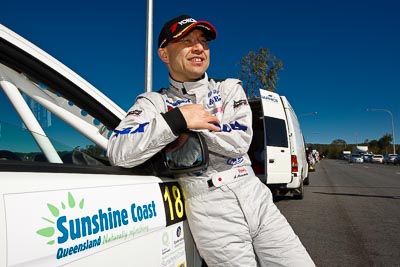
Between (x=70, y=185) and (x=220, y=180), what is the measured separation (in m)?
0.70

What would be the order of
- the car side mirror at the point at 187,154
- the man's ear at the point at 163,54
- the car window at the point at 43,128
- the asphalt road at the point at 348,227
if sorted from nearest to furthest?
the car window at the point at 43,128, the car side mirror at the point at 187,154, the man's ear at the point at 163,54, the asphalt road at the point at 348,227

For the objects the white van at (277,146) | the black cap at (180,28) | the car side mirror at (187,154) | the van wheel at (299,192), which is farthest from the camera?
the van wheel at (299,192)

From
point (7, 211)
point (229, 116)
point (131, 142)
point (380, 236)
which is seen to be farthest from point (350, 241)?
point (7, 211)

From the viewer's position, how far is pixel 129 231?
137cm

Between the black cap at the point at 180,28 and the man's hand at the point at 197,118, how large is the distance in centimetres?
49

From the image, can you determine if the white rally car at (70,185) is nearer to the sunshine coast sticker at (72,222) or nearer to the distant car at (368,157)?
the sunshine coast sticker at (72,222)

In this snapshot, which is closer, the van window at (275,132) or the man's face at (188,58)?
the man's face at (188,58)

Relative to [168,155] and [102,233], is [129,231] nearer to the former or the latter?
[102,233]

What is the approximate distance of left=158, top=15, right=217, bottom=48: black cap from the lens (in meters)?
1.95

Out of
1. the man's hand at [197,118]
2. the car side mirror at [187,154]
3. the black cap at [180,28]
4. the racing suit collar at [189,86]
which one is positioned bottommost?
the car side mirror at [187,154]

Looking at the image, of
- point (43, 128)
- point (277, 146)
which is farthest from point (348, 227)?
point (43, 128)

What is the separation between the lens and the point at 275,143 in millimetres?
8492

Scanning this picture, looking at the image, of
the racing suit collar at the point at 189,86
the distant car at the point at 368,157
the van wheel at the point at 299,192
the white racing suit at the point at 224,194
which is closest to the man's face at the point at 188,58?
the racing suit collar at the point at 189,86

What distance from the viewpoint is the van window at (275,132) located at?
8359 mm
